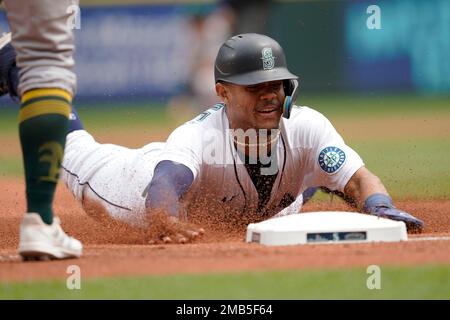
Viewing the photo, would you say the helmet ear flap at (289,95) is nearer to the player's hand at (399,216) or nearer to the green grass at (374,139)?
the player's hand at (399,216)

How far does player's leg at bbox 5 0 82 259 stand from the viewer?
4.04 meters

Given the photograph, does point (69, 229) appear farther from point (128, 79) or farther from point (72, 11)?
point (128, 79)

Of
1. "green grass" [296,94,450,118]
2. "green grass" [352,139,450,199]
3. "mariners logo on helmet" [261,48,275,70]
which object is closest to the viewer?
"mariners logo on helmet" [261,48,275,70]

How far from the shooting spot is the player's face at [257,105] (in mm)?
5578

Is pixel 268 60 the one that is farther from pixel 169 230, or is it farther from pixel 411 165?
pixel 411 165

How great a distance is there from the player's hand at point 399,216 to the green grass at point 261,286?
122 centimetres

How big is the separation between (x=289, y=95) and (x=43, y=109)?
6.22 ft

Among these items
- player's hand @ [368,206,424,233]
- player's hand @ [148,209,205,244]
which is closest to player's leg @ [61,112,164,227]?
player's hand @ [148,209,205,244]

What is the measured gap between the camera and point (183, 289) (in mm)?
3727

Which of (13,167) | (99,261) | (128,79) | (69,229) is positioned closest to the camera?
(99,261)

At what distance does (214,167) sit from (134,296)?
6.86 ft

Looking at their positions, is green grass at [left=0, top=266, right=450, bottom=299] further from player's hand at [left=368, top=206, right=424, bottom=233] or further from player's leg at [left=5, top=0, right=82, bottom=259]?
player's hand at [left=368, top=206, right=424, bottom=233]

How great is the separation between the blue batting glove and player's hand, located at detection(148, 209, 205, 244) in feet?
3.11
